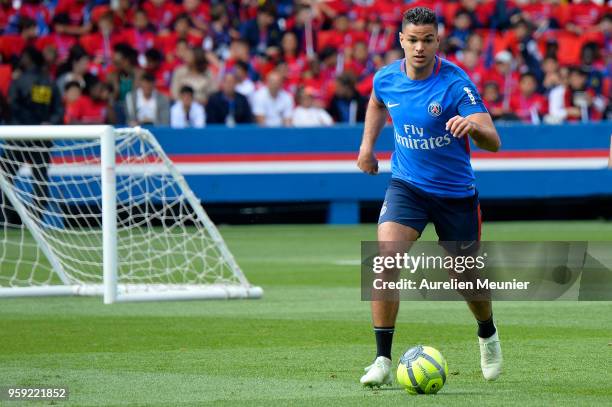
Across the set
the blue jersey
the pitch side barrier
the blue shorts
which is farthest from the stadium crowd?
the blue shorts

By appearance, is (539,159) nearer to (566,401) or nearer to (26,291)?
(26,291)

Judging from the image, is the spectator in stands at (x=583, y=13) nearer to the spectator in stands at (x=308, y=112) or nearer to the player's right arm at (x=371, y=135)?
the spectator in stands at (x=308, y=112)

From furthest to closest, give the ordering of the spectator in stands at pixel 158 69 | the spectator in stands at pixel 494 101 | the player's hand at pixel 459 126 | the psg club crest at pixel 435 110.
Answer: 1. the spectator in stands at pixel 158 69
2. the spectator in stands at pixel 494 101
3. the psg club crest at pixel 435 110
4. the player's hand at pixel 459 126

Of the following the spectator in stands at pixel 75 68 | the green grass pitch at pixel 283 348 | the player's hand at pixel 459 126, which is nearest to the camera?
the player's hand at pixel 459 126

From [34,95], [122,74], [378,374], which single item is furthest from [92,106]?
[378,374]

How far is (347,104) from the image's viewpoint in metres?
21.3

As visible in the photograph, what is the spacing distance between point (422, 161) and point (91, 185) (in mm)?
11556

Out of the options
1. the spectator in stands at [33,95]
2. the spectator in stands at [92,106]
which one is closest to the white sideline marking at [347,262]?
the spectator in stands at [33,95]

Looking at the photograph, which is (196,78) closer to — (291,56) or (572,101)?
(291,56)

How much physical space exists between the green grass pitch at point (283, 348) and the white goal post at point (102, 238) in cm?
36

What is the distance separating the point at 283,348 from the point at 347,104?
12577mm

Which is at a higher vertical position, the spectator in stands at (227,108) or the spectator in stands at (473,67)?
the spectator in stands at (473,67)

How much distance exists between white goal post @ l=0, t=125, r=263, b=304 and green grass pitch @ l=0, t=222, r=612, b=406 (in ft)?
1.19

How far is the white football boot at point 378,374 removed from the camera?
732cm
